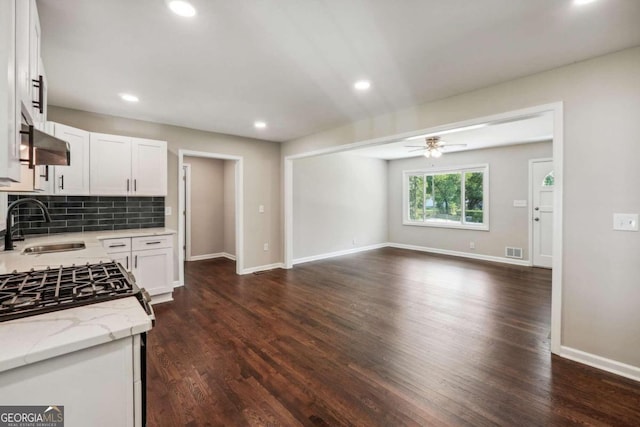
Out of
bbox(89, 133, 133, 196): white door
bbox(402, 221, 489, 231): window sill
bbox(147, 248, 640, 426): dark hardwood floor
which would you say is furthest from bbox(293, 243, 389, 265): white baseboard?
bbox(89, 133, 133, 196): white door

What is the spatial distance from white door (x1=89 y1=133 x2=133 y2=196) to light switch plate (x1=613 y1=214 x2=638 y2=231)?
5.05 m

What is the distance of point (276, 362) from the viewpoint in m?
2.44

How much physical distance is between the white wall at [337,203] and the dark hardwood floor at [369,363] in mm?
2241

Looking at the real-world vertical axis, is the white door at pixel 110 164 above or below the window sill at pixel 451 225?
above

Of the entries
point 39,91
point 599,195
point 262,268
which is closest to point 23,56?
point 39,91

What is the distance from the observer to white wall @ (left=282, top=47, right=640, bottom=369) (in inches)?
88.7

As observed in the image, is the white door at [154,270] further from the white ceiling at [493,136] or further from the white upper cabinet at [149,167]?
the white ceiling at [493,136]

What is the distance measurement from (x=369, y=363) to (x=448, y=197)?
5774 mm

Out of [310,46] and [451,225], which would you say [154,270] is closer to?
[310,46]

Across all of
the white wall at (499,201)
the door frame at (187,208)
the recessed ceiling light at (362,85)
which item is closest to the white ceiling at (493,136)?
the white wall at (499,201)

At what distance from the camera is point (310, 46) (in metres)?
2.24

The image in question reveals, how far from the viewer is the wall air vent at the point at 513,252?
5.96 metres

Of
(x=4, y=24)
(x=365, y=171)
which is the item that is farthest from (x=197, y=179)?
(x=4, y=24)

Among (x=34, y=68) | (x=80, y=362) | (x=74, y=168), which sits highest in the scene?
(x=34, y=68)
